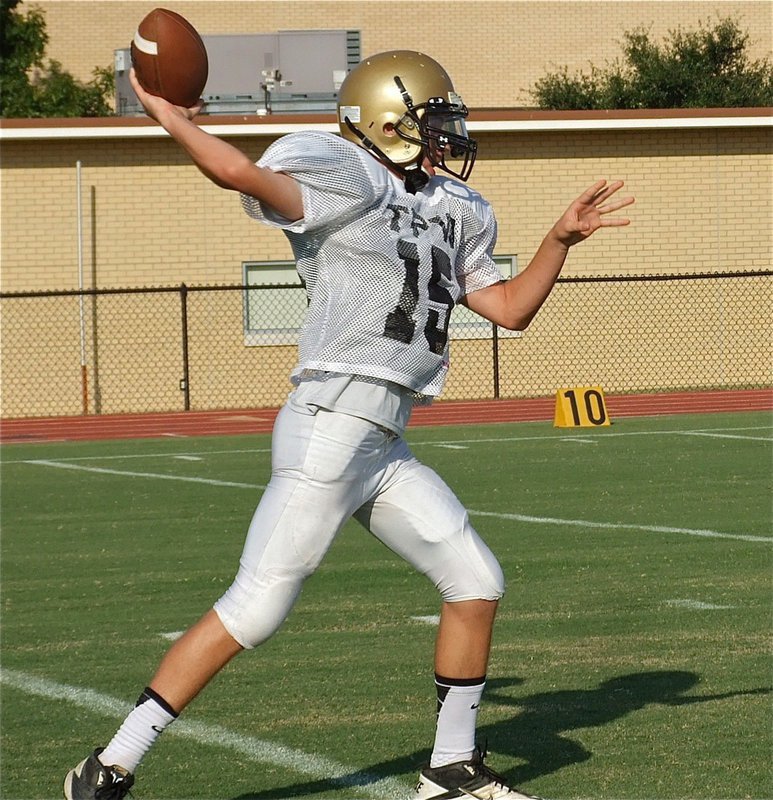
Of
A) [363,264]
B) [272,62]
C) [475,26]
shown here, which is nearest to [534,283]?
[363,264]

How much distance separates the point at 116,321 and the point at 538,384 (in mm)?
6379

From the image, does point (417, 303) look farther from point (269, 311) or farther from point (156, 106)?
point (269, 311)

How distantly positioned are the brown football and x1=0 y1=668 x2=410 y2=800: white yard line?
1996 mm

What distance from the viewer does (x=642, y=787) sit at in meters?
4.54

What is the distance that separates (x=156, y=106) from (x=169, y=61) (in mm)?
164

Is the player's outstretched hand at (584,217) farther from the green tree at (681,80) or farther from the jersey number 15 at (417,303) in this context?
the green tree at (681,80)

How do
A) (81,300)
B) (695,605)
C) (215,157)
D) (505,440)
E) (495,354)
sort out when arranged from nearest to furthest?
1. (215,157)
2. (695,605)
3. (505,440)
4. (495,354)
5. (81,300)

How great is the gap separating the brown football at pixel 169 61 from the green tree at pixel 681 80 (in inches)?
1336

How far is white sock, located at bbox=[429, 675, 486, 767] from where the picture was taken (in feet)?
14.7

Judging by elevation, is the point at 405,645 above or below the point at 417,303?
below

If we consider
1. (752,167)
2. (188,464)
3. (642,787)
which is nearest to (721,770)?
(642,787)

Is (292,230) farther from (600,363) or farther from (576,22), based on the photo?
(576,22)

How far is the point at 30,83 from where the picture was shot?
128 feet

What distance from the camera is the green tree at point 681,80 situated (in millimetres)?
37406
